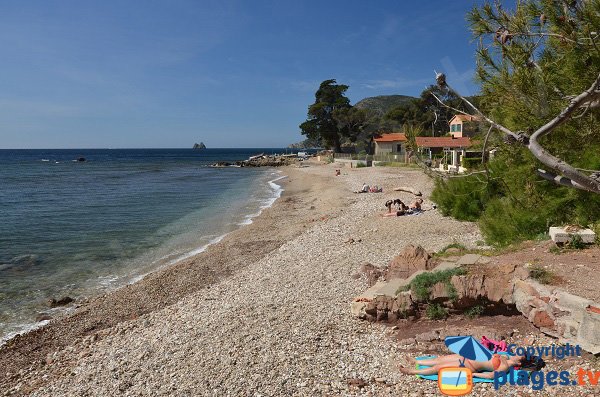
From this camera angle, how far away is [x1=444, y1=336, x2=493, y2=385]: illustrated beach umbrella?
6.00 metres

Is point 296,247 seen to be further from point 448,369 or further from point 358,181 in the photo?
point 358,181

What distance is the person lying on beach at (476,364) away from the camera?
5.75 meters

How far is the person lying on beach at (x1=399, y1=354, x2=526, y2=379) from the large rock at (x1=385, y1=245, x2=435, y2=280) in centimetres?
341

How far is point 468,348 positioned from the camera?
20.4ft

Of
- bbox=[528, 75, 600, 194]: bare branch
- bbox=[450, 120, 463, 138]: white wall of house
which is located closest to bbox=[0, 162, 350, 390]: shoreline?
bbox=[528, 75, 600, 194]: bare branch

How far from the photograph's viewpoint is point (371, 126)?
7906 centimetres

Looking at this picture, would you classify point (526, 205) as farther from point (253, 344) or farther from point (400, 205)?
point (400, 205)

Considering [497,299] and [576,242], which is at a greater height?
[576,242]

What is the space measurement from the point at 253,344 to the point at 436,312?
3374mm

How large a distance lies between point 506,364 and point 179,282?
10022 mm

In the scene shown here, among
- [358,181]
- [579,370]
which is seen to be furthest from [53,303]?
[358,181]

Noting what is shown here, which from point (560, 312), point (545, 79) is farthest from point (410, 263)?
point (545, 79)

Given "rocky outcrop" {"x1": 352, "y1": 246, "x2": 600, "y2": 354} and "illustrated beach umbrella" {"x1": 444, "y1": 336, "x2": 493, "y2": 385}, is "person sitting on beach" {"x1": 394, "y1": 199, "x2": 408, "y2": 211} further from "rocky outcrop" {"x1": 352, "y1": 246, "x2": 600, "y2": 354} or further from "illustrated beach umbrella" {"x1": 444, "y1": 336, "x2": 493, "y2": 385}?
"illustrated beach umbrella" {"x1": 444, "y1": 336, "x2": 493, "y2": 385}

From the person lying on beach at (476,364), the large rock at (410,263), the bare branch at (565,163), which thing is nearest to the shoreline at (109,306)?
the large rock at (410,263)
